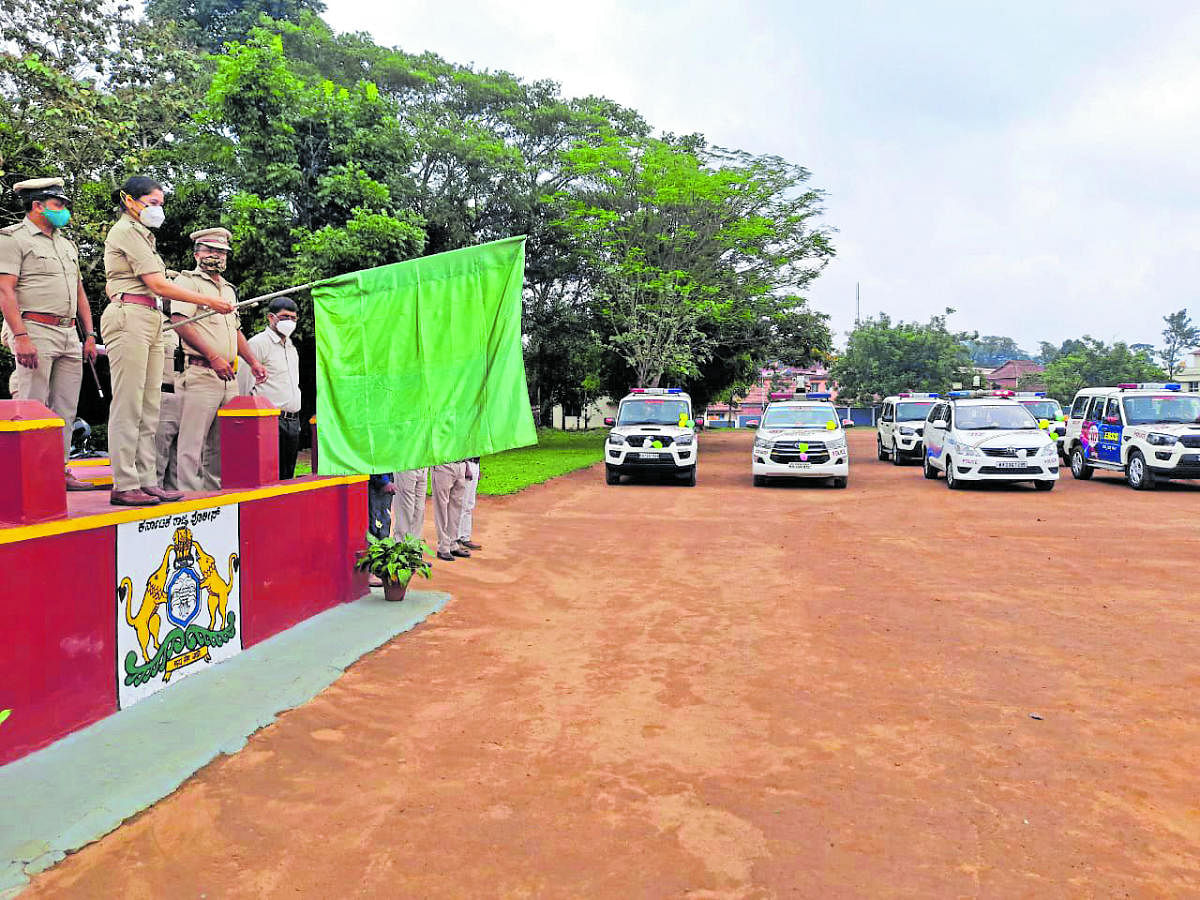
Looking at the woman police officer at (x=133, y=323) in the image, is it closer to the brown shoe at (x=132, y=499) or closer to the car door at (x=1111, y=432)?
the brown shoe at (x=132, y=499)

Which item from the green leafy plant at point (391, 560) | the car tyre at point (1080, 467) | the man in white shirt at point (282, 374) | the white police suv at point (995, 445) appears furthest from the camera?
the car tyre at point (1080, 467)

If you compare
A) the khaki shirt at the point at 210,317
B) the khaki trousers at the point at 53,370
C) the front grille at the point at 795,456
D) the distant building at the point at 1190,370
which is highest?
the distant building at the point at 1190,370

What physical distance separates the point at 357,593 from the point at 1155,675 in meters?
5.67

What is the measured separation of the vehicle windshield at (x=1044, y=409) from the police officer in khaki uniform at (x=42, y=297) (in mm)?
22096

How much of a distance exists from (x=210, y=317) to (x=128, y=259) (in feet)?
3.33

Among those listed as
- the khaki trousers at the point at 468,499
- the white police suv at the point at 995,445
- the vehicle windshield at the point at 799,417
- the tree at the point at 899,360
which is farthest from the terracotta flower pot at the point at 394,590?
the tree at the point at 899,360

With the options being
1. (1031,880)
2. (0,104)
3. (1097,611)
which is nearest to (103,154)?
(0,104)

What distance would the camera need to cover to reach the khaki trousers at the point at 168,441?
618cm

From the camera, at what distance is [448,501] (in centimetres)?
924

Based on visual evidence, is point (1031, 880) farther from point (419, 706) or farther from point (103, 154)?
point (103, 154)

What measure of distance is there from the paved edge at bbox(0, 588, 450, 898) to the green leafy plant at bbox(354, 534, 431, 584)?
0.93 meters

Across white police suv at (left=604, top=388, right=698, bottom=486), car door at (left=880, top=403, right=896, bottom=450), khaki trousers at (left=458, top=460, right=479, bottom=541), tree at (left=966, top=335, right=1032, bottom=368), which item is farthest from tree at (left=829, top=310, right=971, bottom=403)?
tree at (left=966, top=335, right=1032, bottom=368)

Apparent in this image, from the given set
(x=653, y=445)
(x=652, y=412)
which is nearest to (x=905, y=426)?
(x=652, y=412)

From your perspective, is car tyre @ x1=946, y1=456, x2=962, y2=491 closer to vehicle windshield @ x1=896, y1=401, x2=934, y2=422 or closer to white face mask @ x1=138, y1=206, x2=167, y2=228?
vehicle windshield @ x1=896, y1=401, x2=934, y2=422
